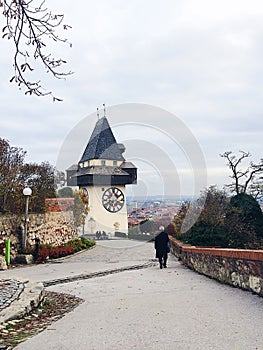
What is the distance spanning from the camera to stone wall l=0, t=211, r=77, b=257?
1634 centimetres

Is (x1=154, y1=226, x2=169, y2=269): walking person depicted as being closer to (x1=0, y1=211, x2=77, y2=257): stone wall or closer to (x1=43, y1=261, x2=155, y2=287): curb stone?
(x1=43, y1=261, x2=155, y2=287): curb stone

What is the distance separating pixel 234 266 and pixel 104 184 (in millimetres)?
32683

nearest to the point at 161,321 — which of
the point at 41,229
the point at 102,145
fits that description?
the point at 41,229

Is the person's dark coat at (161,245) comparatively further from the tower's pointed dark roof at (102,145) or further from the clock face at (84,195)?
the tower's pointed dark roof at (102,145)

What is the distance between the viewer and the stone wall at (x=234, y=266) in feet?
21.9

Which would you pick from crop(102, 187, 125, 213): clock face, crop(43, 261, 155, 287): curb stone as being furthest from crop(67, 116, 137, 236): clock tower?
crop(43, 261, 155, 287): curb stone

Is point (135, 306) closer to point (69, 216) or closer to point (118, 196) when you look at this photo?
point (69, 216)

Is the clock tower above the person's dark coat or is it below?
above

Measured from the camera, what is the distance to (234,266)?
796 cm

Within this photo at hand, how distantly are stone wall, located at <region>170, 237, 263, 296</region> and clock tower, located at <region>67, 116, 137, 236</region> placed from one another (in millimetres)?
28785

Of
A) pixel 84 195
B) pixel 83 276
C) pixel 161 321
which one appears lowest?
pixel 83 276

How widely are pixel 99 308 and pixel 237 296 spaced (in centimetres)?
217

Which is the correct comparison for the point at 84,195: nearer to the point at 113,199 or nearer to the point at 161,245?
the point at 113,199

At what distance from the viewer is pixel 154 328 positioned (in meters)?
4.93
